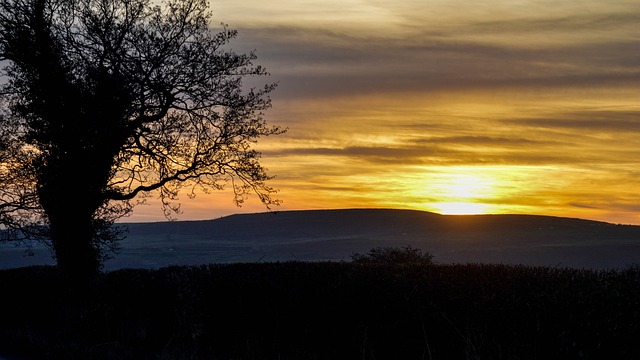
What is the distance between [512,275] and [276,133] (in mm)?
14910

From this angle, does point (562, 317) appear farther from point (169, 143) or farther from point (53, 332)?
point (169, 143)

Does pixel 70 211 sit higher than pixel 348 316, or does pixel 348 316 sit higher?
pixel 70 211

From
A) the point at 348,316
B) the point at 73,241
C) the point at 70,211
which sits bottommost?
the point at 348,316

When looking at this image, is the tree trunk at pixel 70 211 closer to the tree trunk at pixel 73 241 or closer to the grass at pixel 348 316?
the tree trunk at pixel 73 241

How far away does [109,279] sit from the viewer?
20453 mm

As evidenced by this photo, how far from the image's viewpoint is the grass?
10.9m

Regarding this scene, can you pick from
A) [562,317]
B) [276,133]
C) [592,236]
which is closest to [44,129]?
[276,133]

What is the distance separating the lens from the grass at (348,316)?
10.9 metres

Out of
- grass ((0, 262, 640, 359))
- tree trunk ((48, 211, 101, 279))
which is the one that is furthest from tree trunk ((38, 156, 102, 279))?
grass ((0, 262, 640, 359))

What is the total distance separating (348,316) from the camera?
43.2 ft

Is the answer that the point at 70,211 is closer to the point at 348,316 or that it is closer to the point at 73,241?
the point at 73,241

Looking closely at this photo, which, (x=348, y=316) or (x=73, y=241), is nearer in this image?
(x=348, y=316)

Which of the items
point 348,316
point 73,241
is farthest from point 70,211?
point 348,316

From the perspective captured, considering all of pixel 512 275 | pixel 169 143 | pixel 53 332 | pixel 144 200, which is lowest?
pixel 53 332
